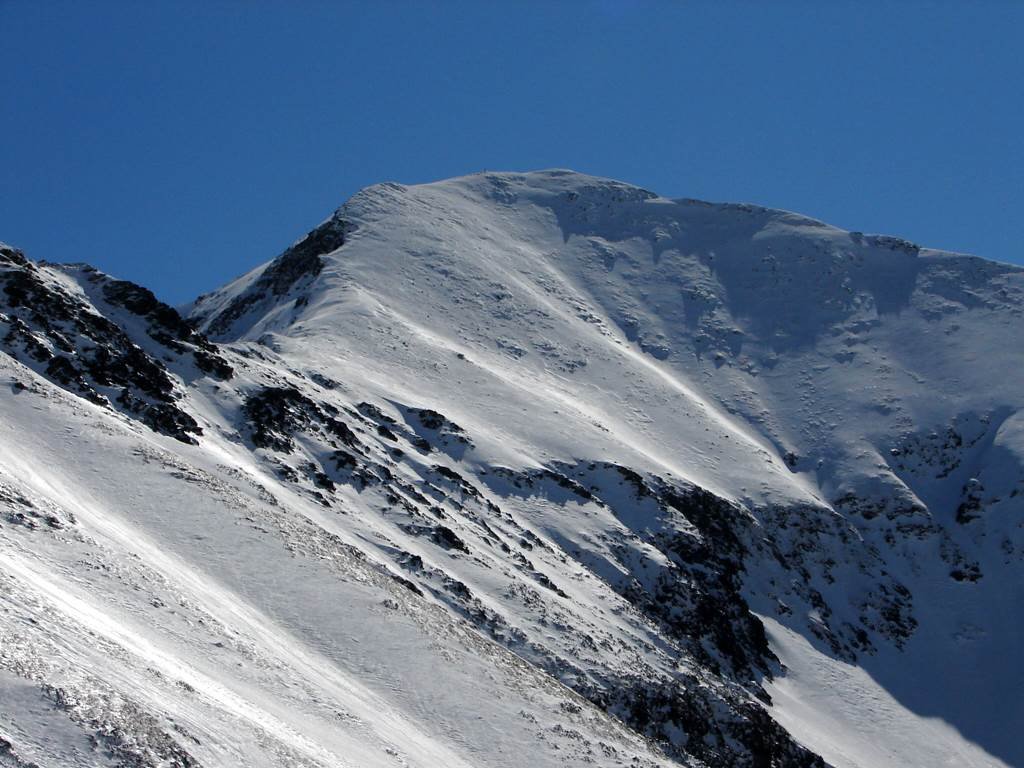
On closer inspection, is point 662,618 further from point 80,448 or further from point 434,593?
point 80,448

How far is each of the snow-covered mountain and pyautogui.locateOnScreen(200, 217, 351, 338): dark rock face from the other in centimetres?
54

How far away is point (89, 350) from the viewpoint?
164 ft

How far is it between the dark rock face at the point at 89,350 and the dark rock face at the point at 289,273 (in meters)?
38.8

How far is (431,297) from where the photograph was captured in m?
93.5

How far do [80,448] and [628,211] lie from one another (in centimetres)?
9994

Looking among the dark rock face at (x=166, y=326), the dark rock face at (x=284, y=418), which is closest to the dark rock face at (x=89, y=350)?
the dark rock face at (x=166, y=326)

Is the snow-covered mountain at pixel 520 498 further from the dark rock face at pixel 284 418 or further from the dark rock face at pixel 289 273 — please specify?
the dark rock face at pixel 289 273

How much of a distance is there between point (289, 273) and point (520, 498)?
48060 mm

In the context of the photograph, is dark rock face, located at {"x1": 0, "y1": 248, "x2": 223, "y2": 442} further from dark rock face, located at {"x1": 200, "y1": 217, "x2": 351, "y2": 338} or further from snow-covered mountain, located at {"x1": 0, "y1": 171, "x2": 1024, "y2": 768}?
dark rock face, located at {"x1": 200, "y1": 217, "x2": 351, "y2": 338}

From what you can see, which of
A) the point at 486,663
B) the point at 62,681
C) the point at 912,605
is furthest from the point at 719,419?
the point at 62,681

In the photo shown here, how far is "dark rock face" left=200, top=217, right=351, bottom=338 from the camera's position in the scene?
98.3 m

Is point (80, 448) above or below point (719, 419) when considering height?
below

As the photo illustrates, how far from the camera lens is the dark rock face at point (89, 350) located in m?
47.0

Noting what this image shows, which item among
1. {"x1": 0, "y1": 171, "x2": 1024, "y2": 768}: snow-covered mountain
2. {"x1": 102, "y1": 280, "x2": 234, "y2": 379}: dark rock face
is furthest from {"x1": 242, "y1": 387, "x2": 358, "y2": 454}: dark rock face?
{"x1": 102, "y1": 280, "x2": 234, "y2": 379}: dark rock face
